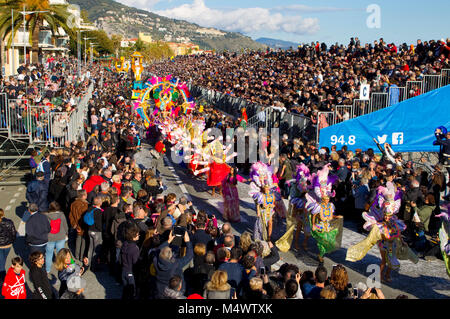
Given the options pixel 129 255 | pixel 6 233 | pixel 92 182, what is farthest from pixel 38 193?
pixel 129 255

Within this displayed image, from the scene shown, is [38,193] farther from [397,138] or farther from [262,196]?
[397,138]

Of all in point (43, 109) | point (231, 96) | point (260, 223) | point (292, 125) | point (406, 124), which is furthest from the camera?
point (231, 96)

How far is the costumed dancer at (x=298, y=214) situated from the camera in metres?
10.2

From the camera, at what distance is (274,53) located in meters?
38.4

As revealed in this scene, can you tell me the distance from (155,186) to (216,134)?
7667 mm

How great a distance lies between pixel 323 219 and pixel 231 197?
3.32m

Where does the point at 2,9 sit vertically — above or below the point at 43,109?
above

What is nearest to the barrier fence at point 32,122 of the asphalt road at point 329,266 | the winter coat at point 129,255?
the asphalt road at point 329,266

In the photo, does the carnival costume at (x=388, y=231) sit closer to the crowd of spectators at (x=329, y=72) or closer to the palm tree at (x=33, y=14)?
the crowd of spectators at (x=329, y=72)

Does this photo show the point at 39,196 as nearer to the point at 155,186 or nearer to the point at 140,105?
the point at 155,186

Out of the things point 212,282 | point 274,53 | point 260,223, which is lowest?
point 260,223

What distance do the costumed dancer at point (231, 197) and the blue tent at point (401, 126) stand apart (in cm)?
685

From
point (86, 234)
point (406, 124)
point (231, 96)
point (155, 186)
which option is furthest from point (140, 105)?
point (86, 234)

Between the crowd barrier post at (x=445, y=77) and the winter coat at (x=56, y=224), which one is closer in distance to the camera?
the winter coat at (x=56, y=224)
